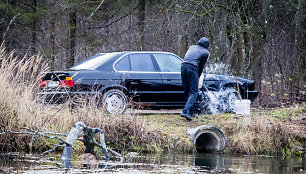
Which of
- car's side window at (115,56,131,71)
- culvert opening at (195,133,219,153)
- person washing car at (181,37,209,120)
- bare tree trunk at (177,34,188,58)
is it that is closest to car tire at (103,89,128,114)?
car's side window at (115,56,131,71)

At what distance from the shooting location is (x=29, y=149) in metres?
8.39

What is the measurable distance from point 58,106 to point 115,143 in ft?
3.85

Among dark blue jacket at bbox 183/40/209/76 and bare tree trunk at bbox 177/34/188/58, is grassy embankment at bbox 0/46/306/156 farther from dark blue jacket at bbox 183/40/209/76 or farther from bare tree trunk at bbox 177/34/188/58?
bare tree trunk at bbox 177/34/188/58

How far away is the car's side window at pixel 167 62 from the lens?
11.9 m

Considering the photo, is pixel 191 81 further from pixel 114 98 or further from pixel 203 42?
pixel 114 98

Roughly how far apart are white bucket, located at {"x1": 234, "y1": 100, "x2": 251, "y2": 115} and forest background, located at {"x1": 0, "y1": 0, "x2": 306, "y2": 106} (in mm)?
2209

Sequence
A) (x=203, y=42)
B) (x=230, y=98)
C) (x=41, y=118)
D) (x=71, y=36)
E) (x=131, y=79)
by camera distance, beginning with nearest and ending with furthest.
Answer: (x=41, y=118), (x=203, y=42), (x=131, y=79), (x=230, y=98), (x=71, y=36)

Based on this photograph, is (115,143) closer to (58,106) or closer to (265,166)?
(58,106)

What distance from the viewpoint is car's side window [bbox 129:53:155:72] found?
1162 centimetres

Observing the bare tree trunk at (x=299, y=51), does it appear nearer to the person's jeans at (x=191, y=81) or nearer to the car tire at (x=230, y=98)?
the car tire at (x=230, y=98)

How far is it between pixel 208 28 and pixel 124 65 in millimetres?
6600

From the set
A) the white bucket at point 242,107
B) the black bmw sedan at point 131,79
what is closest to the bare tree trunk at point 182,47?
the black bmw sedan at point 131,79

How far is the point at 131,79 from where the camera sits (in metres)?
11.3

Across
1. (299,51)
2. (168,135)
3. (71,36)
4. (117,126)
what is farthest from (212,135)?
(71,36)
